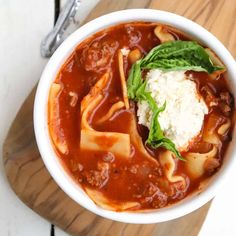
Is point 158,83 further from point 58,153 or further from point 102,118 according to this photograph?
point 58,153

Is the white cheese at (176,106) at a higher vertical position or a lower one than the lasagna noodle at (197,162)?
higher

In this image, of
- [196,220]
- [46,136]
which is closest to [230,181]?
[196,220]

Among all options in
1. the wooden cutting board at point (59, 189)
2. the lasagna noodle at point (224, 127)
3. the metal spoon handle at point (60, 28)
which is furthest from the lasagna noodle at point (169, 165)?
the metal spoon handle at point (60, 28)

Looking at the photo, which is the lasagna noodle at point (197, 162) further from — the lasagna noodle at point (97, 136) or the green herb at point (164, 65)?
the lasagna noodle at point (97, 136)

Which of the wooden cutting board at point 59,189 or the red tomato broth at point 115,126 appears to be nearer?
the red tomato broth at point 115,126

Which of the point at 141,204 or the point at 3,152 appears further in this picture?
the point at 3,152

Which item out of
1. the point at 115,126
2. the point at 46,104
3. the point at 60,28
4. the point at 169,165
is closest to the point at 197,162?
the point at 169,165

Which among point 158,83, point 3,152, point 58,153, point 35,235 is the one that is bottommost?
point 35,235
